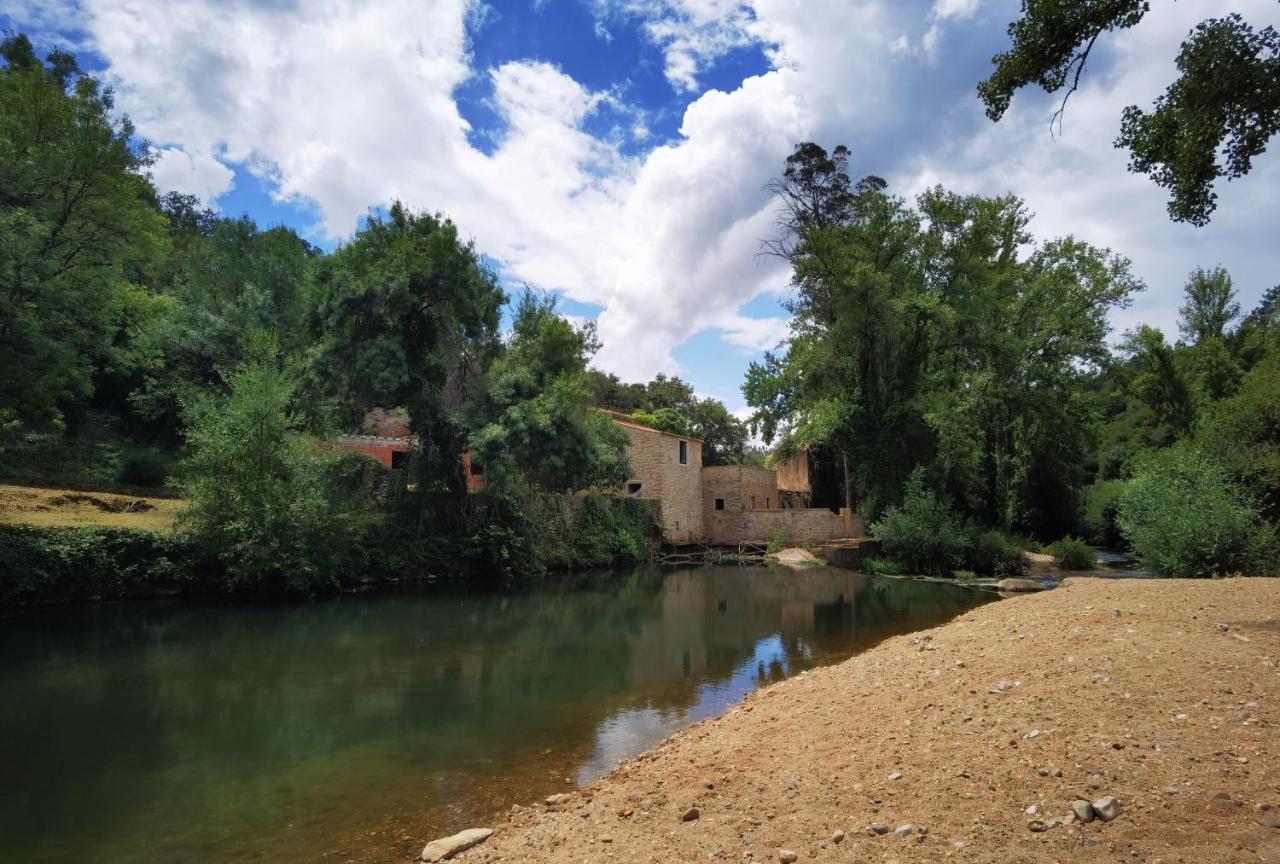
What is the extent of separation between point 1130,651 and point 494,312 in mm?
24141

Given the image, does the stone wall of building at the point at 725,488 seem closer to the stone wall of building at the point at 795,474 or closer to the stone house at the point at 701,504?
the stone house at the point at 701,504

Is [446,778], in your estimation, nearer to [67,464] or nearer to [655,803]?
[655,803]

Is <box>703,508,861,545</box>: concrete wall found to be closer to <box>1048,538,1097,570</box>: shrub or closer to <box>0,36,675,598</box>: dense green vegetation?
<box>0,36,675,598</box>: dense green vegetation

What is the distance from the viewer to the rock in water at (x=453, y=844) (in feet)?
17.3

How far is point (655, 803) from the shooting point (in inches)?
203

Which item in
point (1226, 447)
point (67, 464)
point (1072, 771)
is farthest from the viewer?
point (67, 464)

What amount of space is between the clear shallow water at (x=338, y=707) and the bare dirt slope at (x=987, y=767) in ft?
5.17

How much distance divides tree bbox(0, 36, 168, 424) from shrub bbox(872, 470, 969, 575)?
91.0 ft

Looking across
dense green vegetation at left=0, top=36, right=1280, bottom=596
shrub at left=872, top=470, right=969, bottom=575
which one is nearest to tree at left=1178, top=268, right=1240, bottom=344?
dense green vegetation at left=0, top=36, right=1280, bottom=596

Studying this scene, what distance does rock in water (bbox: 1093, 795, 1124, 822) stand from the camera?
140 inches

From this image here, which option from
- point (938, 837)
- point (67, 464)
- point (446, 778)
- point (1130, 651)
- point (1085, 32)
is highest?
point (1085, 32)

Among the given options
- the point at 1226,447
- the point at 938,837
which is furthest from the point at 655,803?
the point at 1226,447

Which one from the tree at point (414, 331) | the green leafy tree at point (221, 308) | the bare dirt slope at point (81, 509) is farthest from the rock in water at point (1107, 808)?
the green leafy tree at point (221, 308)

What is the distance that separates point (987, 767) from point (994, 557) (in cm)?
2412
